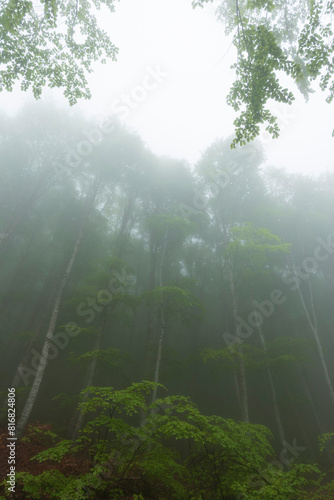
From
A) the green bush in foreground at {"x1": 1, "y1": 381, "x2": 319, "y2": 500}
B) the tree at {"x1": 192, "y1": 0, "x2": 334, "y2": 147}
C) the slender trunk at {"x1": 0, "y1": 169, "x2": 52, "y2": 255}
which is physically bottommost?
the green bush in foreground at {"x1": 1, "y1": 381, "x2": 319, "y2": 500}

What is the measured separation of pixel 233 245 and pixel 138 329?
40.4 ft

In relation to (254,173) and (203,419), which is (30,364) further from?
(254,173)

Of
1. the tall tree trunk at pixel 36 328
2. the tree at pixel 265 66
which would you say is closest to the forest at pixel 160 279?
the tall tree trunk at pixel 36 328

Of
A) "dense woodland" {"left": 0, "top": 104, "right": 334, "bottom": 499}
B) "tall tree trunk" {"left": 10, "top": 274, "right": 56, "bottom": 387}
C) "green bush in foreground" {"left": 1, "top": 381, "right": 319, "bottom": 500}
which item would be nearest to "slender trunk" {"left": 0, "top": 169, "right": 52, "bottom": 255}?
"dense woodland" {"left": 0, "top": 104, "right": 334, "bottom": 499}

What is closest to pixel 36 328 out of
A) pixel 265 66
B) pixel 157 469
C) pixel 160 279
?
pixel 160 279

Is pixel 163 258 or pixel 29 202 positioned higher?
pixel 29 202

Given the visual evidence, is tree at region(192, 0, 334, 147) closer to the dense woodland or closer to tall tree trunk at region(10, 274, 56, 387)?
the dense woodland

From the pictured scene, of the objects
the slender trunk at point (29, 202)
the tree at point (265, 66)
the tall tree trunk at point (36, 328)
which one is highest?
the slender trunk at point (29, 202)

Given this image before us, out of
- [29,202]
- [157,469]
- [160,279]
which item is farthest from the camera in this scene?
[29,202]

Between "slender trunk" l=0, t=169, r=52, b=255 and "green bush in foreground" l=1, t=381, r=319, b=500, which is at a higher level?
"slender trunk" l=0, t=169, r=52, b=255

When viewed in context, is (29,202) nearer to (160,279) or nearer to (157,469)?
(160,279)

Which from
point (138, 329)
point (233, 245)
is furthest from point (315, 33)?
point (138, 329)

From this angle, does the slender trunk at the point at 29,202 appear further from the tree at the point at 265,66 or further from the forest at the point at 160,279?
the tree at the point at 265,66

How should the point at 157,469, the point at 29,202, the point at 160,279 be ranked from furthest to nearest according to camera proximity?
the point at 29,202
the point at 160,279
the point at 157,469
